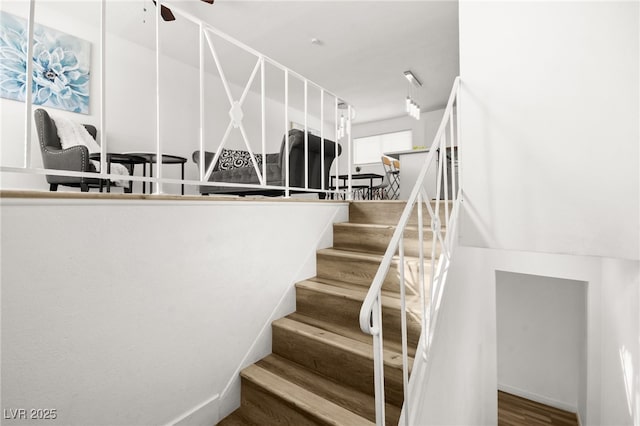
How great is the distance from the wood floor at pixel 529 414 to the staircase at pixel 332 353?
391cm

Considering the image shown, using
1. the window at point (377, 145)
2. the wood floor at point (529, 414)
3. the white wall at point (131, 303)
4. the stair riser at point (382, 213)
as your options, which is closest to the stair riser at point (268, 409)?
the white wall at point (131, 303)

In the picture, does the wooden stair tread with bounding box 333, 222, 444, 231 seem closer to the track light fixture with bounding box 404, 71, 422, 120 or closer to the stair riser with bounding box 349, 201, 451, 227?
the stair riser with bounding box 349, 201, 451, 227

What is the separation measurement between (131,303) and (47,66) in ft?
11.4

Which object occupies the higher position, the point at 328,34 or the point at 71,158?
the point at 328,34

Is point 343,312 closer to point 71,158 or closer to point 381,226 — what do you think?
point 381,226

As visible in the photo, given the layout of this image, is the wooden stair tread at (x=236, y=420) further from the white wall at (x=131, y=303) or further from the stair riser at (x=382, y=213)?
the stair riser at (x=382, y=213)

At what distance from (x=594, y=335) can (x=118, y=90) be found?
6.29 meters

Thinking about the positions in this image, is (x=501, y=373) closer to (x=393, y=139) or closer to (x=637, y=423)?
(x=637, y=423)

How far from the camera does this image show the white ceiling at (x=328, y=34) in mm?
3277

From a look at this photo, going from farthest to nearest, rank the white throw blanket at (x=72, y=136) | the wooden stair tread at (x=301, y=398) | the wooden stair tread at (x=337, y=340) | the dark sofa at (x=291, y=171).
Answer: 1. the white throw blanket at (x=72, y=136)
2. the dark sofa at (x=291, y=171)
3. the wooden stair tread at (x=337, y=340)
4. the wooden stair tread at (x=301, y=398)

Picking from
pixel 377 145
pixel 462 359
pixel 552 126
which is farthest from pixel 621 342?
pixel 377 145

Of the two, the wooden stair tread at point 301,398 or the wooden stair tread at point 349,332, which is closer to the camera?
the wooden stair tread at point 301,398

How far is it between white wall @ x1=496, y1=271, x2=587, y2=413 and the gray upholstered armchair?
17.9 ft

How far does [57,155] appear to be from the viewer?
7.86 ft
